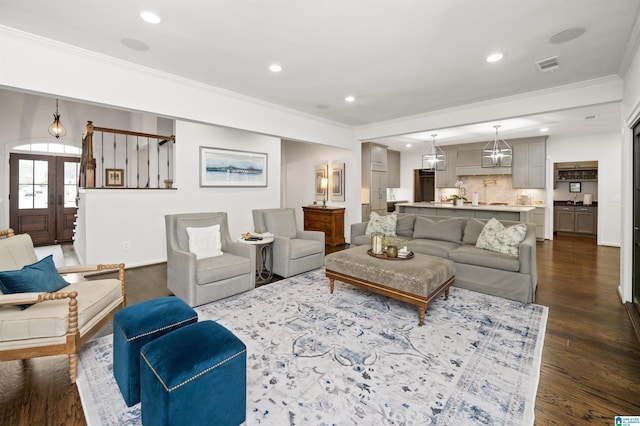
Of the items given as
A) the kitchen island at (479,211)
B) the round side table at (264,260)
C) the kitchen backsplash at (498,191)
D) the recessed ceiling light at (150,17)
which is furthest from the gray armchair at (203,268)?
the kitchen backsplash at (498,191)

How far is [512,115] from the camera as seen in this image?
176 inches

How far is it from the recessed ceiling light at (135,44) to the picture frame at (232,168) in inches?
103

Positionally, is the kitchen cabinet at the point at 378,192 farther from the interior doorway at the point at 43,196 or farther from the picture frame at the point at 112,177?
the interior doorway at the point at 43,196

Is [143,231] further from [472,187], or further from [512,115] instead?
[472,187]

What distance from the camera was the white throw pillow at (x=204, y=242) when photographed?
3.72 meters

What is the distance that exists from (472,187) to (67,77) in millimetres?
9522

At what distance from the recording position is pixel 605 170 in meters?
7.25

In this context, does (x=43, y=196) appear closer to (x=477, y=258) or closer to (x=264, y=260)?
(x=264, y=260)

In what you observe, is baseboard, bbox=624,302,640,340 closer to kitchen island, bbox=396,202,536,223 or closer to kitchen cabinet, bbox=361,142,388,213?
kitchen island, bbox=396,202,536,223

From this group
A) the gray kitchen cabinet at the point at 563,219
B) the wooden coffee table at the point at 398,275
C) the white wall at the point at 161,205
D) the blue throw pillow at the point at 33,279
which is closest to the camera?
the blue throw pillow at the point at 33,279

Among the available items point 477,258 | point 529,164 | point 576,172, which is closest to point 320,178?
point 477,258

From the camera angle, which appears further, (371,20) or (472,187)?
(472,187)

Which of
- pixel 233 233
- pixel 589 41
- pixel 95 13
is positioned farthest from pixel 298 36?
pixel 233 233

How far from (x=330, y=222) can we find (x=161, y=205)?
353 centimetres
